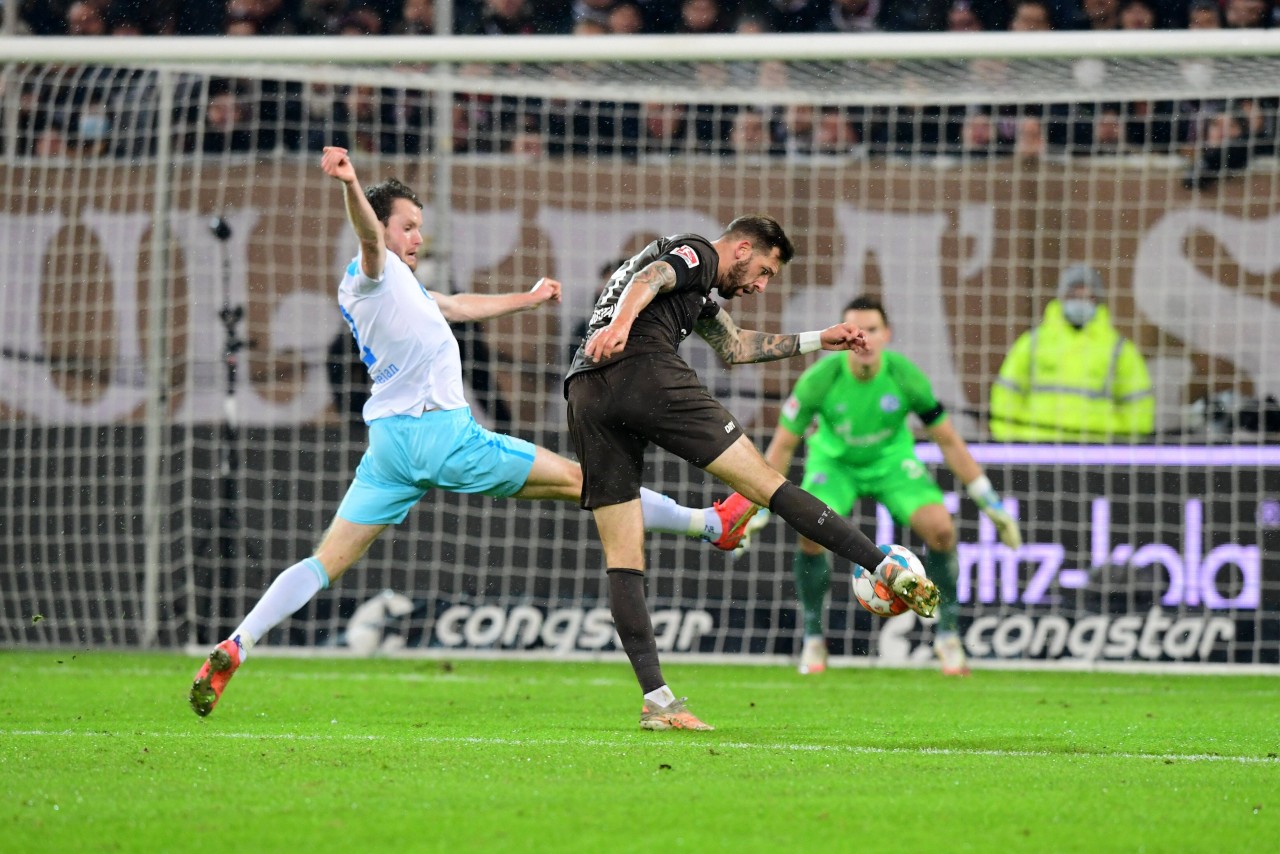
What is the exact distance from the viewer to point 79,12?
14297 millimetres

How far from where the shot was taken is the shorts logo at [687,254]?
6.19m

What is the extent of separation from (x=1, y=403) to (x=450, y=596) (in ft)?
10.7

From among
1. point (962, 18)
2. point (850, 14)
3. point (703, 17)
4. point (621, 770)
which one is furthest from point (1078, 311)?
point (621, 770)

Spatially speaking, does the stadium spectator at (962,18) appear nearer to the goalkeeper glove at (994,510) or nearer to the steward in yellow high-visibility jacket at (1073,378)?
the steward in yellow high-visibility jacket at (1073,378)

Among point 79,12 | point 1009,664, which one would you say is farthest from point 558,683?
point 79,12

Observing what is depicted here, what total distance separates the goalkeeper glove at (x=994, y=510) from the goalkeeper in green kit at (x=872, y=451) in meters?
0.08

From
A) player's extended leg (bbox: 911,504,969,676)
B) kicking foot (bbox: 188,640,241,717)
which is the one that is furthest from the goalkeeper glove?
kicking foot (bbox: 188,640,241,717)

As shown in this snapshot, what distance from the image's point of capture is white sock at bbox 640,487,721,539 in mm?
6895

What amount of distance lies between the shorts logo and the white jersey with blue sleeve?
1265mm

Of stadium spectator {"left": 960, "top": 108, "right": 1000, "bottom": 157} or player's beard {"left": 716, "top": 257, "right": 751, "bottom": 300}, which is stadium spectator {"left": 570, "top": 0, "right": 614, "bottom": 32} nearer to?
stadium spectator {"left": 960, "top": 108, "right": 1000, "bottom": 157}

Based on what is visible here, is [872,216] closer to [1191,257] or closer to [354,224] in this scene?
[1191,257]

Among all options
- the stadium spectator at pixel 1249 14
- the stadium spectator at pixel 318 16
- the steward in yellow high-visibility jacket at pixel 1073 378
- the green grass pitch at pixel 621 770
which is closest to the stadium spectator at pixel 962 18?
the stadium spectator at pixel 1249 14

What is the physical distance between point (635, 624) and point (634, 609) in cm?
5

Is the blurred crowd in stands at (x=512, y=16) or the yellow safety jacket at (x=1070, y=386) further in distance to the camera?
the blurred crowd in stands at (x=512, y=16)
